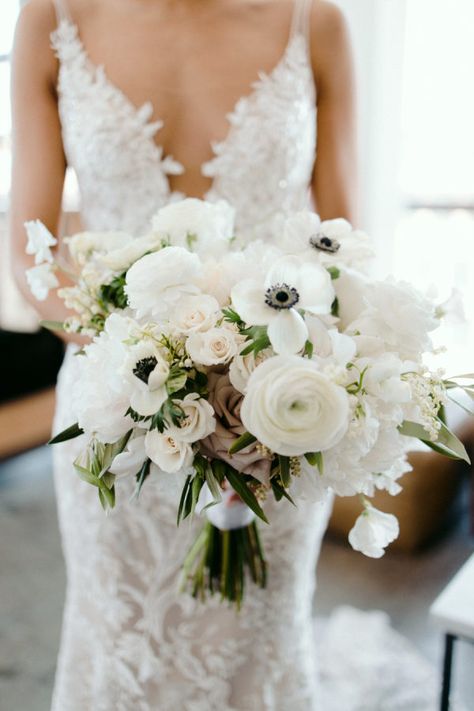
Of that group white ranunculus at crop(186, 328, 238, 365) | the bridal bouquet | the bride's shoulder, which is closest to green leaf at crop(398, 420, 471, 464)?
the bridal bouquet

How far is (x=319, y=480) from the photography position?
2.68 feet

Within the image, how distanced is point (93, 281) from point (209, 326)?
29 centimetres

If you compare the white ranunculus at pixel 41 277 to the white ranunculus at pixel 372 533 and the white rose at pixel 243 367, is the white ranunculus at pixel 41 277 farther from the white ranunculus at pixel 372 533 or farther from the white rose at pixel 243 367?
the white ranunculus at pixel 372 533

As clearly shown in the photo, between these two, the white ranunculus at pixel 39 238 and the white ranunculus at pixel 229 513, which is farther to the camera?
the white ranunculus at pixel 229 513

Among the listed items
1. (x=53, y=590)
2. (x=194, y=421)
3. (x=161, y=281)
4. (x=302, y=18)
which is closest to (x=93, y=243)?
(x=161, y=281)

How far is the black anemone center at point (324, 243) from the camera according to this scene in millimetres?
932

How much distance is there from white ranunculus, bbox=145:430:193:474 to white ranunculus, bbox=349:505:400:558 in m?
0.27

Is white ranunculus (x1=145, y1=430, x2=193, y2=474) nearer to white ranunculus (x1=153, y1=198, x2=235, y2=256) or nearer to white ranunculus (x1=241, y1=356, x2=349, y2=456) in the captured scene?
white ranunculus (x1=241, y1=356, x2=349, y2=456)

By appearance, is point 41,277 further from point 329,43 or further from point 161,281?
point 329,43

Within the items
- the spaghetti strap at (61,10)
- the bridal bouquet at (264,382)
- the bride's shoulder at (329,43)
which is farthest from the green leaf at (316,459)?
the spaghetti strap at (61,10)

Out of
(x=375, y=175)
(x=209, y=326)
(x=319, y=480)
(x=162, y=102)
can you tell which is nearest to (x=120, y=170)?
(x=162, y=102)

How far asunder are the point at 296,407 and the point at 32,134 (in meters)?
0.99

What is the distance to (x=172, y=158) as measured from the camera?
1478 millimetres

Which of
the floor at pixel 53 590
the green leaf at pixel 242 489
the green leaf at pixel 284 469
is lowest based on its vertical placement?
the floor at pixel 53 590
